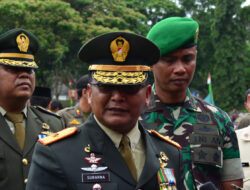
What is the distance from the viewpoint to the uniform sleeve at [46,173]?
6.43ft

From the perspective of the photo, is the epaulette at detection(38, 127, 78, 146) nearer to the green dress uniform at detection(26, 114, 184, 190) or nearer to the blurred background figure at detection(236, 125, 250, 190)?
the green dress uniform at detection(26, 114, 184, 190)

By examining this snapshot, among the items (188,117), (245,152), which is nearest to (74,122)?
(245,152)

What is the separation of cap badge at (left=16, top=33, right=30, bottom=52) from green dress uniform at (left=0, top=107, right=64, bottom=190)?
616mm

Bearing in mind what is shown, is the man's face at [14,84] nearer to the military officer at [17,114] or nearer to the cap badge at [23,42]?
the military officer at [17,114]

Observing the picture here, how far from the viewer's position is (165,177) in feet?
7.53

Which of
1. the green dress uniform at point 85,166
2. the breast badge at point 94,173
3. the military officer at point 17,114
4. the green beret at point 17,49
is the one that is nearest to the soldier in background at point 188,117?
the green dress uniform at point 85,166

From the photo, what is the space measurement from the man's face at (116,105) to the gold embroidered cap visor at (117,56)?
6 cm

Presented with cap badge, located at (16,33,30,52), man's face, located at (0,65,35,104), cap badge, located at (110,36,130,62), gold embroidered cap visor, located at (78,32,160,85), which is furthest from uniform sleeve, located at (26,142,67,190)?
cap badge, located at (16,33,30,52)

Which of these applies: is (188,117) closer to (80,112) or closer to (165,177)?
(165,177)

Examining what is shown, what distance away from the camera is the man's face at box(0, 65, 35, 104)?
360 cm

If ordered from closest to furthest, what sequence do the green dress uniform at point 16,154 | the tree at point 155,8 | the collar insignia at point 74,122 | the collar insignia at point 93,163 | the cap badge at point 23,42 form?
1. the collar insignia at point 93,163
2. the green dress uniform at point 16,154
3. the cap badge at point 23,42
4. the collar insignia at point 74,122
5. the tree at point 155,8

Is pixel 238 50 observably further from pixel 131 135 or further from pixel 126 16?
pixel 131 135

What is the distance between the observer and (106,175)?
6.89ft

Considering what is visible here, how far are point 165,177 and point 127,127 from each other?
1.25 ft
